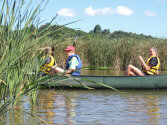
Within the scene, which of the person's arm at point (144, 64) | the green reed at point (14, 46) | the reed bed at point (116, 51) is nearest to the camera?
the green reed at point (14, 46)

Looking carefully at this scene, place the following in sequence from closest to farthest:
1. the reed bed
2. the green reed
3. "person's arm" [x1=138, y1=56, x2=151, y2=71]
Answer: the green reed, "person's arm" [x1=138, y1=56, x2=151, y2=71], the reed bed

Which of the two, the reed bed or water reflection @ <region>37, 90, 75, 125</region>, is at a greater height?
the reed bed

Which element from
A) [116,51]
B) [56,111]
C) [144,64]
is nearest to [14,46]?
[56,111]

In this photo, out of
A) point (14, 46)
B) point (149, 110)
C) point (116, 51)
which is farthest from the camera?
point (116, 51)

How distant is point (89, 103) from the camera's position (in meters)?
7.38

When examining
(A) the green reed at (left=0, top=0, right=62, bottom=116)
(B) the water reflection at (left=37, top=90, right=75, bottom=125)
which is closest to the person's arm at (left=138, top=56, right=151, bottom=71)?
(B) the water reflection at (left=37, top=90, right=75, bottom=125)

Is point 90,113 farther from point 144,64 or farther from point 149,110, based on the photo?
point 144,64

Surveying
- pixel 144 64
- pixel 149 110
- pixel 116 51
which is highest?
pixel 116 51

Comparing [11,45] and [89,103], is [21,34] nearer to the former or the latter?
[11,45]

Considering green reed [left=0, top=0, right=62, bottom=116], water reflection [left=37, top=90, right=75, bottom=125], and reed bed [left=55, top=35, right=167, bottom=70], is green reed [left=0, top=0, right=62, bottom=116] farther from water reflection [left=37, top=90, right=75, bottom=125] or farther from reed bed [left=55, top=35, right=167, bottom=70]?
reed bed [left=55, top=35, right=167, bottom=70]

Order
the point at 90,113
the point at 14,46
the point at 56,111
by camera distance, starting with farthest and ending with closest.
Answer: the point at 56,111
the point at 90,113
the point at 14,46

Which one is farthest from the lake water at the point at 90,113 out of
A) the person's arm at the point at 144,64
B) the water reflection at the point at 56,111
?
the person's arm at the point at 144,64

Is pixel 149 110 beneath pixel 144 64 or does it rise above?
beneath

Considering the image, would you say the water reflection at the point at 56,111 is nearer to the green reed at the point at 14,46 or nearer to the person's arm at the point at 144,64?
the green reed at the point at 14,46
